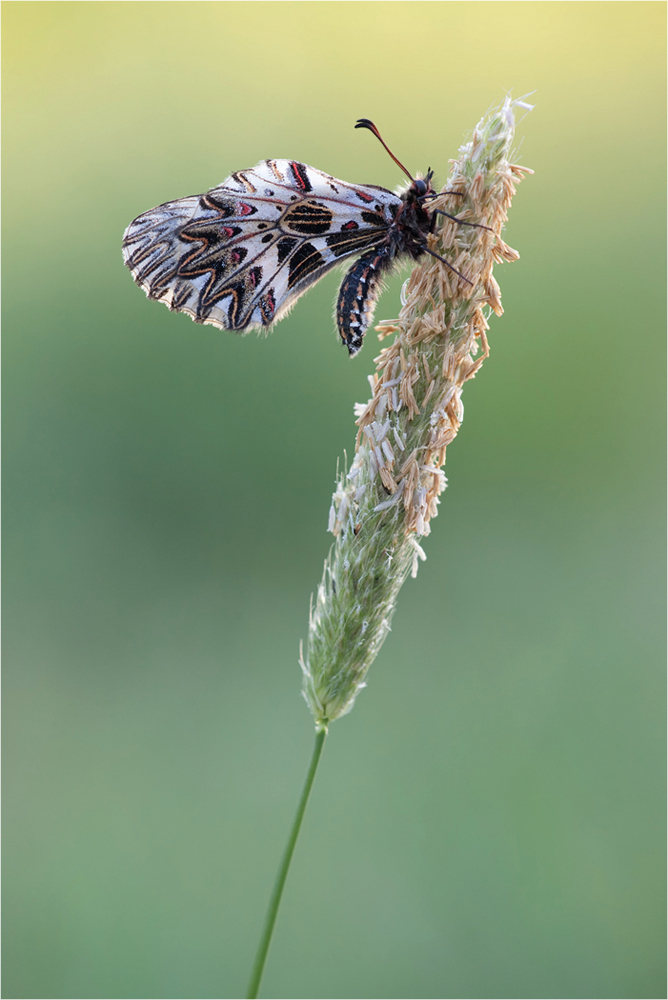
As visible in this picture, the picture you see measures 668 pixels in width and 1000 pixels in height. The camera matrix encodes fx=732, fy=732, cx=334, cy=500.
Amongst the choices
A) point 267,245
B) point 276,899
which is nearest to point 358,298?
point 267,245

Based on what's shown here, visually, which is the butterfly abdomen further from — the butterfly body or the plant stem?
the plant stem

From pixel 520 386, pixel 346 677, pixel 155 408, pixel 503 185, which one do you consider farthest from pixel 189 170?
pixel 346 677

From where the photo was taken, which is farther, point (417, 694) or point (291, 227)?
point (417, 694)

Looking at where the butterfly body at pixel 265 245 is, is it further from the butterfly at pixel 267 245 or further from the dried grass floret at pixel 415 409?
the dried grass floret at pixel 415 409

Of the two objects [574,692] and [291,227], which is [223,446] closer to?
[574,692]

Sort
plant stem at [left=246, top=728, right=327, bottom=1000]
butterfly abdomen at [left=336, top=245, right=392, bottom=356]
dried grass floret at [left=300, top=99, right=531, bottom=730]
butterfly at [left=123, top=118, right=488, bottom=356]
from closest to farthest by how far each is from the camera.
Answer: plant stem at [left=246, top=728, right=327, bottom=1000] < dried grass floret at [left=300, top=99, right=531, bottom=730] < butterfly at [left=123, top=118, right=488, bottom=356] < butterfly abdomen at [left=336, top=245, right=392, bottom=356]

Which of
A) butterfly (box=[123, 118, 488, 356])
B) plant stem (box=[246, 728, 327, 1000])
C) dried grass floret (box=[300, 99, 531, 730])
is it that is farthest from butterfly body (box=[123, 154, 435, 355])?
plant stem (box=[246, 728, 327, 1000])

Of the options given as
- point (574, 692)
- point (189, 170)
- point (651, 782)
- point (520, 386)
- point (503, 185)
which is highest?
point (189, 170)
